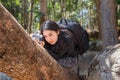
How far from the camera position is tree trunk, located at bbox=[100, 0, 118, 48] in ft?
36.4

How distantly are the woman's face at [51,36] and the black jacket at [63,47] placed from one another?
5 cm

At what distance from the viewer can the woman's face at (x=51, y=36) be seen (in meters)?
3.19

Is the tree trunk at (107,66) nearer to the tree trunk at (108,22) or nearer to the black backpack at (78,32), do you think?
the black backpack at (78,32)

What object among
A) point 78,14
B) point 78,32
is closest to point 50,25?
point 78,32

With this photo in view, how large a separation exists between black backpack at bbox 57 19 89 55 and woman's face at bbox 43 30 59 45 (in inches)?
7.5

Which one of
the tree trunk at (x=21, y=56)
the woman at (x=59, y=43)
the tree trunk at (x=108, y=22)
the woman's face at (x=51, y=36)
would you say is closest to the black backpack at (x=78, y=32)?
the woman at (x=59, y=43)

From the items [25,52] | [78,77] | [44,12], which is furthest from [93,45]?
[25,52]

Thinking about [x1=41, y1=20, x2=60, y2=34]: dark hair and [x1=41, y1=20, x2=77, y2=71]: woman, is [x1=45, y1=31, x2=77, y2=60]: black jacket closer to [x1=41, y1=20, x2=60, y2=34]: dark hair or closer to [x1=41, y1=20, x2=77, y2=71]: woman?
[x1=41, y1=20, x2=77, y2=71]: woman

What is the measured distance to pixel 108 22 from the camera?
37.4 ft

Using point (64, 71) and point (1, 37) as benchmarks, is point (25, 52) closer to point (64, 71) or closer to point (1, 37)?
point (1, 37)

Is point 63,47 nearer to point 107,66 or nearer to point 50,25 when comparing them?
point 50,25

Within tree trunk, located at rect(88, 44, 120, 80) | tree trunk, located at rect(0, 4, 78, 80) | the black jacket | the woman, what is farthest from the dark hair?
tree trunk, located at rect(88, 44, 120, 80)

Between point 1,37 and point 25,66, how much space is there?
0.46m

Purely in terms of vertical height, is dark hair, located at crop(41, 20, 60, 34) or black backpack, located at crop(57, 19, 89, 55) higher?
dark hair, located at crop(41, 20, 60, 34)
